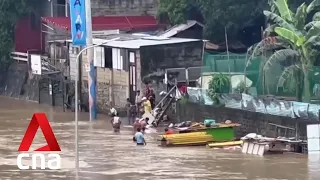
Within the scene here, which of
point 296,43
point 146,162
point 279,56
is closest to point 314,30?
point 296,43

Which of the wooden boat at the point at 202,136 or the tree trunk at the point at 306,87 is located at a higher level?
the tree trunk at the point at 306,87

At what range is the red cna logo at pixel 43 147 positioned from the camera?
23706 mm

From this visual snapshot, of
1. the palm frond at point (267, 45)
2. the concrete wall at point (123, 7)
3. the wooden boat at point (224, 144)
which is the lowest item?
the wooden boat at point (224, 144)

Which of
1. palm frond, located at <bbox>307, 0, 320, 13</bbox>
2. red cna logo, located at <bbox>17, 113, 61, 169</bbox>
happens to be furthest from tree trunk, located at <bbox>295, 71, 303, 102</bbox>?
red cna logo, located at <bbox>17, 113, 61, 169</bbox>

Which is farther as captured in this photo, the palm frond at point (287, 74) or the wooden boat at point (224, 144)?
the palm frond at point (287, 74)

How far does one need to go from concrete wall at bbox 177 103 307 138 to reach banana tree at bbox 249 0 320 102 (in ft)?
4.27

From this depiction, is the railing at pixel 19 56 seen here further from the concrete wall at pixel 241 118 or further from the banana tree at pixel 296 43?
the banana tree at pixel 296 43

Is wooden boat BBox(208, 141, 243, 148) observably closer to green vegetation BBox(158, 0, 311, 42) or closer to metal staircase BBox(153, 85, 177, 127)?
metal staircase BBox(153, 85, 177, 127)

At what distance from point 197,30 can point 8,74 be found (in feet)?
38.0

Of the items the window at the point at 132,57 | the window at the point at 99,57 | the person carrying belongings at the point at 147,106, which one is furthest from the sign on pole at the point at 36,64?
Answer: the person carrying belongings at the point at 147,106

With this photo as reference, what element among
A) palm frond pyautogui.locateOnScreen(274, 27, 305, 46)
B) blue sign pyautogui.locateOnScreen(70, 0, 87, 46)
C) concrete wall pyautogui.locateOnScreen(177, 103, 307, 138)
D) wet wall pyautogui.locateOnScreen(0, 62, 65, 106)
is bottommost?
concrete wall pyautogui.locateOnScreen(177, 103, 307, 138)

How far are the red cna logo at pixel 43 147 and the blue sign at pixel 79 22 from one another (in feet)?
27.3

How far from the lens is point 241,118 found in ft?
103

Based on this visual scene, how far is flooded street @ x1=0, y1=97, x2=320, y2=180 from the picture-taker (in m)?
24.2
